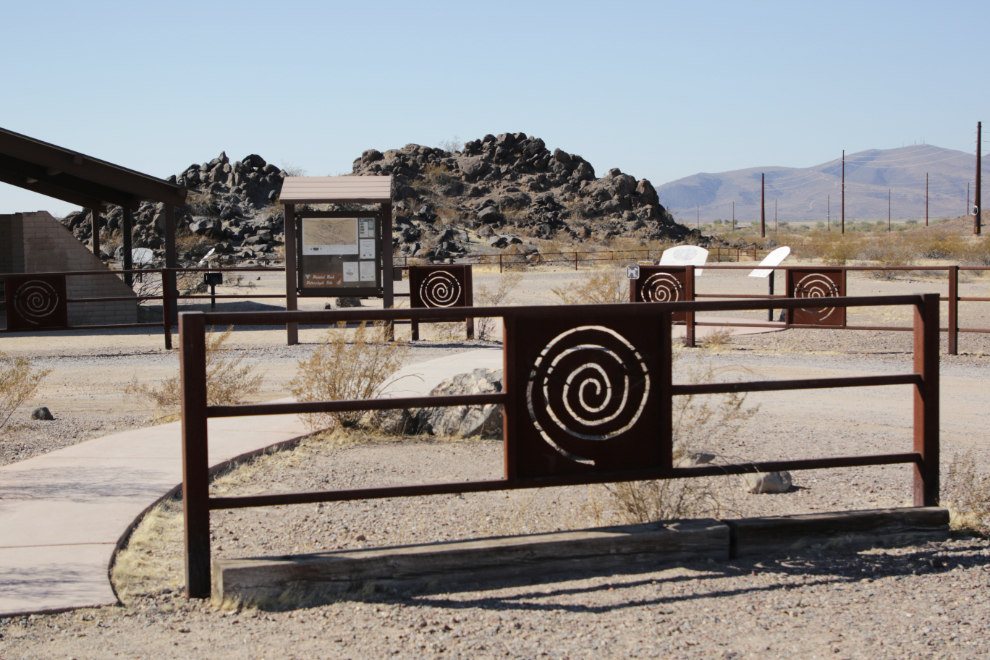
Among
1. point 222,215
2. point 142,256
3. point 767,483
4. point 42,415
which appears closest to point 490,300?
point 142,256

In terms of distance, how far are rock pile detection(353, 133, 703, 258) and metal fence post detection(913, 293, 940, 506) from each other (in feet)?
180

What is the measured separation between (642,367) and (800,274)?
429 inches

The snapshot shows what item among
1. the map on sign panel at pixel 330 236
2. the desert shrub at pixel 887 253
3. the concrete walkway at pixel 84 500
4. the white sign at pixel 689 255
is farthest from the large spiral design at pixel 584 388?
→ the desert shrub at pixel 887 253

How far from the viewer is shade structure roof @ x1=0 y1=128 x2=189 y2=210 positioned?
57.3ft

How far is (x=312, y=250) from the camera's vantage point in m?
14.8

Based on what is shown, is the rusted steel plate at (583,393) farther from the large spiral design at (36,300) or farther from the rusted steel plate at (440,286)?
the large spiral design at (36,300)

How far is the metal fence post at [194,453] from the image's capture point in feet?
13.2

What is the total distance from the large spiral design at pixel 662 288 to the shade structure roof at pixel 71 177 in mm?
10127

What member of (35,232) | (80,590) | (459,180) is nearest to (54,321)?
(35,232)

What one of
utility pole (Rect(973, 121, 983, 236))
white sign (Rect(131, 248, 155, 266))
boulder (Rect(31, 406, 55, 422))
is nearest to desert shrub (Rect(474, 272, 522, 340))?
boulder (Rect(31, 406, 55, 422))

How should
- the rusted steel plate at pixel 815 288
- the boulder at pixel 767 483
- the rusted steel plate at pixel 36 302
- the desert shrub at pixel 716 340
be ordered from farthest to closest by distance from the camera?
the rusted steel plate at pixel 36 302 < the rusted steel plate at pixel 815 288 < the desert shrub at pixel 716 340 < the boulder at pixel 767 483

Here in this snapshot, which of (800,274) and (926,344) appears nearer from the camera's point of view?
(926,344)

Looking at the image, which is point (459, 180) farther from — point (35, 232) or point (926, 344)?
point (926, 344)

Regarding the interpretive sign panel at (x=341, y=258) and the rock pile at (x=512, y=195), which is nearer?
the interpretive sign panel at (x=341, y=258)
